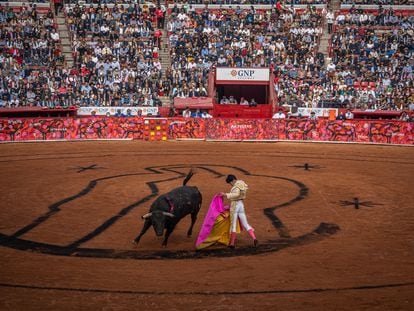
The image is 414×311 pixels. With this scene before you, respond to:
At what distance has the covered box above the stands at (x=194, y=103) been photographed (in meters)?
39.6

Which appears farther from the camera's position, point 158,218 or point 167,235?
point 167,235

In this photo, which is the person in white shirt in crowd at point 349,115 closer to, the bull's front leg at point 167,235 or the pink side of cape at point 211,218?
the pink side of cape at point 211,218

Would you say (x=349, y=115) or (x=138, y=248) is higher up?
(x=349, y=115)

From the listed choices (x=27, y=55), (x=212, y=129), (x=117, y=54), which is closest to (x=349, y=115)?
(x=212, y=129)

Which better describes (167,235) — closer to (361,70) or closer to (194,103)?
(194,103)

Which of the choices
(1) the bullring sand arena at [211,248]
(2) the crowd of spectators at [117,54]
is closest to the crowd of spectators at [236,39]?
(2) the crowd of spectators at [117,54]

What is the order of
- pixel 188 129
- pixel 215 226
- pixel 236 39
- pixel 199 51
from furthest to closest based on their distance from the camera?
pixel 236 39, pixel 199 51, pixel 188 129, pixel 215 226

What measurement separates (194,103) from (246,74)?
170 inches

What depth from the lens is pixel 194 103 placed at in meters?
39.9

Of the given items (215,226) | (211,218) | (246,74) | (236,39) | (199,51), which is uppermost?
(236,39)

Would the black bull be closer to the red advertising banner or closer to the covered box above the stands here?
the red advertising banner

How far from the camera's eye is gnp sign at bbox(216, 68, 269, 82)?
136 feet

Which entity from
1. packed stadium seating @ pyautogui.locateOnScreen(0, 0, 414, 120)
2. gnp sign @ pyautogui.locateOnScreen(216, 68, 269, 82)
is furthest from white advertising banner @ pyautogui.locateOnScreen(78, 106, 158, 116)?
gnp sign @ pyautogui.locateOnScreen(216, 68, 269, 82)

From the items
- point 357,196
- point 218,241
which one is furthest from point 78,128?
point 218,241
